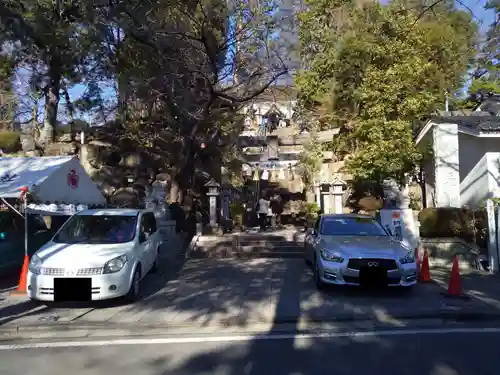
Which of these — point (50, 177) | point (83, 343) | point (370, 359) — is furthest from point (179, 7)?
point (370, 359)

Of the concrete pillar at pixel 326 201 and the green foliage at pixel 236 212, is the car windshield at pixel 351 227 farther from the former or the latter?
the green foliage at pixel 236 212

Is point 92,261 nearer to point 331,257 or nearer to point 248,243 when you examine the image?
point 331,257

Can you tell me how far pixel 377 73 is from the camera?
18.8 metres

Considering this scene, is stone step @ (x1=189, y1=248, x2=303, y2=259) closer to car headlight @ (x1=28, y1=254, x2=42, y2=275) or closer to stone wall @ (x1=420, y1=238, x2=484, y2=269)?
stone wall @ (x1=420, y1=238, x2=484, y2=269)

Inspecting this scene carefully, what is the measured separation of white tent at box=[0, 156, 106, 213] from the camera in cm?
1041

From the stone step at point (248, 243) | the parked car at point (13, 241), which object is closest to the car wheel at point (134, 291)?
the parked car at point (13, 241)

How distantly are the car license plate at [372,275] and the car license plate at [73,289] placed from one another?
4.93m

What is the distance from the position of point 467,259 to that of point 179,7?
10.7 m

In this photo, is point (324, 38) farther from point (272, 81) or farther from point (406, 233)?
point (406, 233)

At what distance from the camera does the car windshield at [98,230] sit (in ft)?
31.4

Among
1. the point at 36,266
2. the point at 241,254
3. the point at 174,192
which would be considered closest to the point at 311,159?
the point at 174,192

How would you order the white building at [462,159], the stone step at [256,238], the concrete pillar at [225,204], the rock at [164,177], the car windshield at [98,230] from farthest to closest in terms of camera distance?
1. the concrete pillar at [225,204]
2. the rock at [164,177]
3. the stone step at [256,238]
4. the white building at [462,159]
5. the car windshield at [98,230]

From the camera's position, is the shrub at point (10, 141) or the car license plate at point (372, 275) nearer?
the car license plate at point (372, 275)

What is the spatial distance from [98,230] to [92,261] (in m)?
1.51
